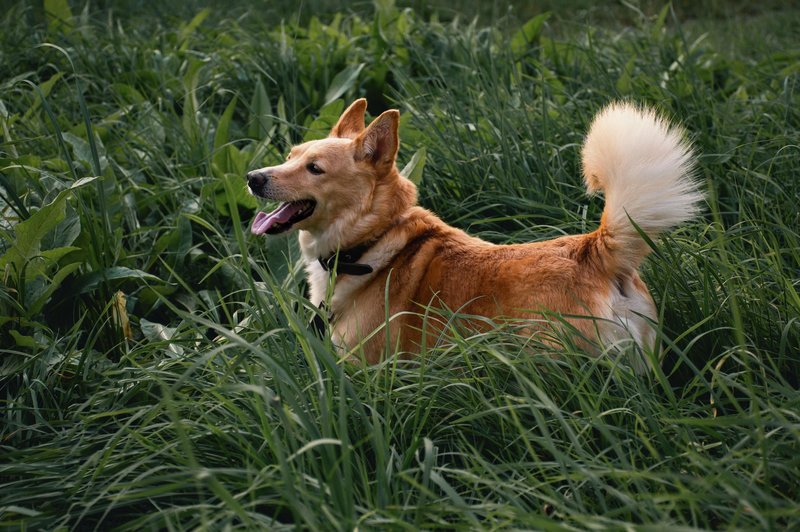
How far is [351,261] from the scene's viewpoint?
3.13 metres

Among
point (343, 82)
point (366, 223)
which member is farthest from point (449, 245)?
point (343, 82)

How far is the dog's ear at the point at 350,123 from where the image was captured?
11.3 ft

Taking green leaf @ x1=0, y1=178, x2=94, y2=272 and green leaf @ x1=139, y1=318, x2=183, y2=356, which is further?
green leaf @ x1=139, y1=318, x2=183, y2=356

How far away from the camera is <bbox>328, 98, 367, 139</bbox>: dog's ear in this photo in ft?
11.3

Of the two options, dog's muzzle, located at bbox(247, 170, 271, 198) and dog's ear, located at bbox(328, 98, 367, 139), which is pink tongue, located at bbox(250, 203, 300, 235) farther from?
dog's ear, located at bbox(328, 98, 367, 139)

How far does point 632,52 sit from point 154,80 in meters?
2.87

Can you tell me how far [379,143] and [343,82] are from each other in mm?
1784

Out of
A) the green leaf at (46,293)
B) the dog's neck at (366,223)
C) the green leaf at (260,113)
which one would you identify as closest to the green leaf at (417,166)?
the dog's neck at (366,223)

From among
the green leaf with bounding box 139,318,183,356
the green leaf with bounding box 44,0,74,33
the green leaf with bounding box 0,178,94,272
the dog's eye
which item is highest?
the green leaf with bounding box 44,0,74,33

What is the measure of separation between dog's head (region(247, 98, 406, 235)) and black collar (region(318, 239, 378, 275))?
0.10 m

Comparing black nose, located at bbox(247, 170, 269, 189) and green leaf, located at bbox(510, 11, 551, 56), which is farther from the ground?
green leaf, located at bbox(510, 11, 551, 56)

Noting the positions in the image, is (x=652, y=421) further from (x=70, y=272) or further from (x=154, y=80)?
(x=154, y=80)

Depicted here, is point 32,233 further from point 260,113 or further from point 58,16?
point 58,16

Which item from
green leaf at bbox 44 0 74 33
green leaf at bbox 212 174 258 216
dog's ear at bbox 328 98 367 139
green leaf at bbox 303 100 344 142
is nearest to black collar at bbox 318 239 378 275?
dog's ear at bbox 328 98 367 139
